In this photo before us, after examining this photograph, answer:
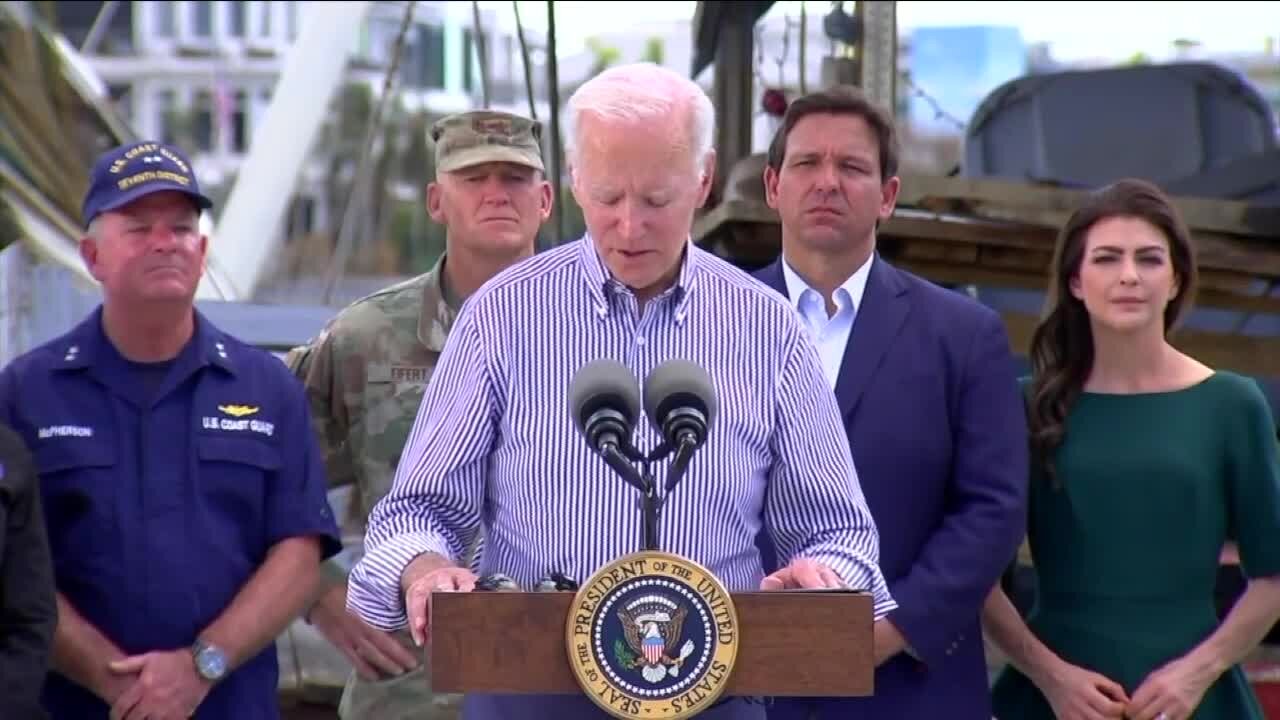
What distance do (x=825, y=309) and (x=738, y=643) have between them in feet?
4.52

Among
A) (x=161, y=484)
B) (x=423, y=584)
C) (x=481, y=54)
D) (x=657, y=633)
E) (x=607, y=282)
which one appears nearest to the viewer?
(x=657, y=633)

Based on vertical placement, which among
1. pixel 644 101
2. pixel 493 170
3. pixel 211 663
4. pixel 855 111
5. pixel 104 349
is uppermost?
pixel 644 101

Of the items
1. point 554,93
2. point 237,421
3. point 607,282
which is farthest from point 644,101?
point 554,93

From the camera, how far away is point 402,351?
4.41 m

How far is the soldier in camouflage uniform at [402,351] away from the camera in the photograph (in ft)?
14.3

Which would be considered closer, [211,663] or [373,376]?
[211,663]

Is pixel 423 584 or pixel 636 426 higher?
pixel 636 426

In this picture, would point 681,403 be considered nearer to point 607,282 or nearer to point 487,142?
point 607,282

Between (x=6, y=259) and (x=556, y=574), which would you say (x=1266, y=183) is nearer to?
(x=6, y=259)

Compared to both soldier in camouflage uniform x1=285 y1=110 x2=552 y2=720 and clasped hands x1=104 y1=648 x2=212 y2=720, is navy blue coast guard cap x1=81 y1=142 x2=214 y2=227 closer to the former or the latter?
soldier in camouflage uniform x1=285 y1=110 x2=552 y2=720

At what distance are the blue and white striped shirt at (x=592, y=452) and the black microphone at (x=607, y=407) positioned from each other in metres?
0.14

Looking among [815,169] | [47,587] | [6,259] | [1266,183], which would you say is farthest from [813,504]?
[6,259]

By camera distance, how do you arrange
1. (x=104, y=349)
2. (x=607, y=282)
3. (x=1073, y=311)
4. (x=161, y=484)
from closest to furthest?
1. (x=607, y=282)
2. (x=161, y=484)
3. (x=104, y=349)
4. (x=1073, y=311)

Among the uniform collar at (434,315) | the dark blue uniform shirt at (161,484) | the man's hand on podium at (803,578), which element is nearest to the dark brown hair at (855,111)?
the uniform collar at (434,315)
